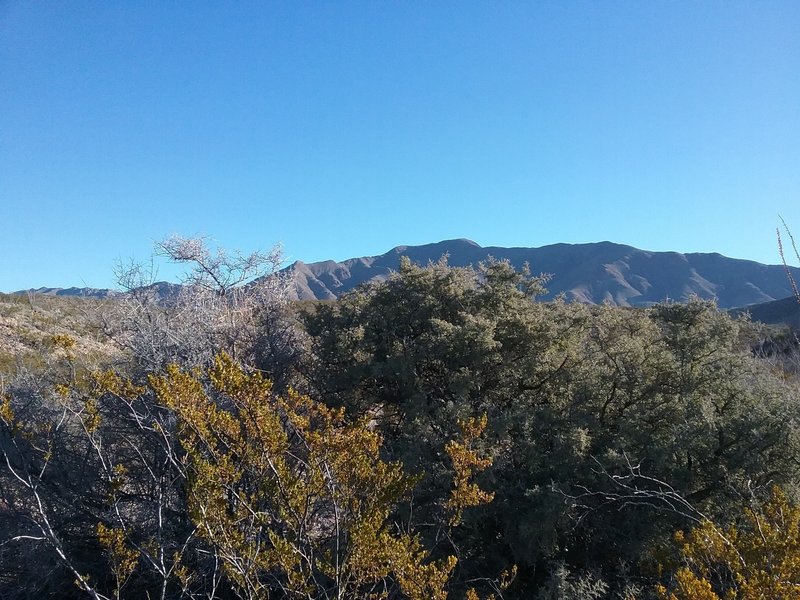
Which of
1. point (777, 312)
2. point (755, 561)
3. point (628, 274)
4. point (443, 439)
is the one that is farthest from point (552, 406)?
point (628, 274)

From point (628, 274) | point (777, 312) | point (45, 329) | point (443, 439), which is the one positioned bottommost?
point (777, 312)

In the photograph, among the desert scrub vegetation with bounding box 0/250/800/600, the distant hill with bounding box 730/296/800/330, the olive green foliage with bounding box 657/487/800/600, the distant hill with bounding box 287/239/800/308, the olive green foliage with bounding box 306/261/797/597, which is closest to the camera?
the olive green foliage with bounding box 657/487/800/600

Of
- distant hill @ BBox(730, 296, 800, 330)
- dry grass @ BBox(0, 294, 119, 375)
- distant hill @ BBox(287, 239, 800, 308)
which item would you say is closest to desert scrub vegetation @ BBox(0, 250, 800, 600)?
dry grass @ BBox(0, 294, 119, 375)

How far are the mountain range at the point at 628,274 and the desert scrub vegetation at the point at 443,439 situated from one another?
9004 centimetres

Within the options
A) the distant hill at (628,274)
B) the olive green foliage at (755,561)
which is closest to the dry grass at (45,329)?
the olive green foliage at (755,561)

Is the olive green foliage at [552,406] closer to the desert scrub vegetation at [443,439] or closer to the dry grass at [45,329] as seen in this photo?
the desert scrub vegetation at [443,439]

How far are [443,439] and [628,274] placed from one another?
143402 millimetres

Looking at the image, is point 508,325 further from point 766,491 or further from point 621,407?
Result: point 766,491

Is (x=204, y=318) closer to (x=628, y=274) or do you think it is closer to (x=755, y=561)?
(x=755, y=561)

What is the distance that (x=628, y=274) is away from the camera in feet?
449

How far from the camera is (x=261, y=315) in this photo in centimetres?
978

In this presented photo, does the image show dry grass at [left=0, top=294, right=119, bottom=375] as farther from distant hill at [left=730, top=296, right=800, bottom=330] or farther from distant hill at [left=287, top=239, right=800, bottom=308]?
distant hill at [left=287, top=239, right=800, bottom=308]

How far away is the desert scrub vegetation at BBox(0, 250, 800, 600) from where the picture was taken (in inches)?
190

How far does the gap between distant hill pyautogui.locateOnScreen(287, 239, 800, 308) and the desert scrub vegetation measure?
91.9 meters
